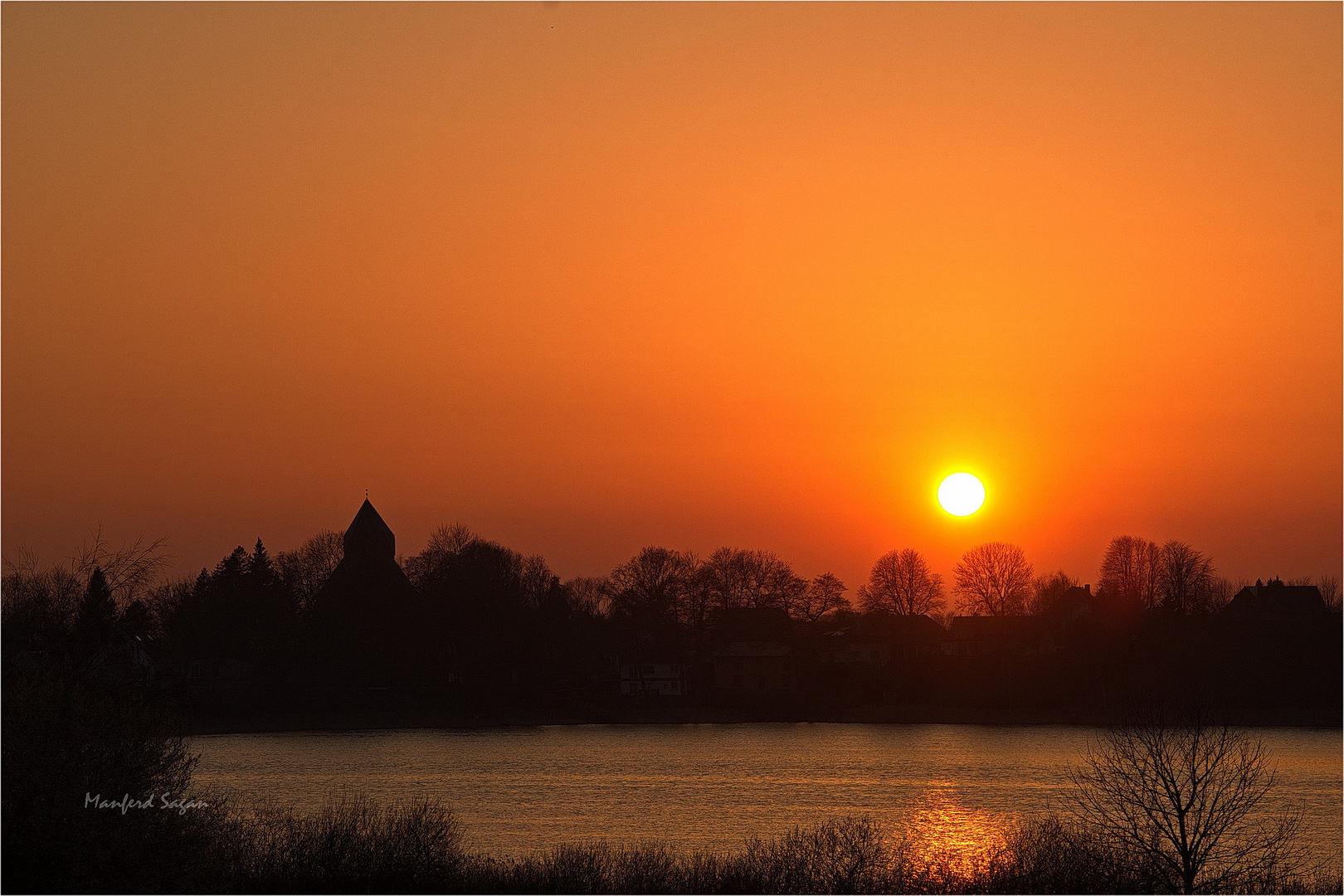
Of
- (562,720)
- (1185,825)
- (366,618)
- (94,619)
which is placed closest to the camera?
(94,619)

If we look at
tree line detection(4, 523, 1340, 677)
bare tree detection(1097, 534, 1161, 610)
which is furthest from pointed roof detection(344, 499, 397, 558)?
bare tree detection(1097, 534, 1161, 610)

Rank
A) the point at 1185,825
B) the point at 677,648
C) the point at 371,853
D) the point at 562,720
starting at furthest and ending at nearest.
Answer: the point at 677,648
the point at 562,720
the point at 1185,825
the point at 371,853

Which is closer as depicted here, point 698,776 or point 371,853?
point 371,853

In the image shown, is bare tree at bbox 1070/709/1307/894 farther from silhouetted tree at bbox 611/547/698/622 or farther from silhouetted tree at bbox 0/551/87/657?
silhouetted tree at bbox 611/547/698/622

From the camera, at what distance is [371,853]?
26047 millimetres

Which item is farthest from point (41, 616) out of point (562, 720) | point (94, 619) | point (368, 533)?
point (368, 533)

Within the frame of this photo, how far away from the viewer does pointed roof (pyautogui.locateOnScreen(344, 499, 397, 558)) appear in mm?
123562

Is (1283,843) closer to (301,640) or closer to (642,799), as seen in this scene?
(642,799)

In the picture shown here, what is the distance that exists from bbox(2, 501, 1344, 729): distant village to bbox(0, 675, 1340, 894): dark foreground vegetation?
143ft

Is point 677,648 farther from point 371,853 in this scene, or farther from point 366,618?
point 371,853

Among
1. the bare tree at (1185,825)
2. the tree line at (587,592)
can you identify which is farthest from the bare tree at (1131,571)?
the bare tree at (1185,825)

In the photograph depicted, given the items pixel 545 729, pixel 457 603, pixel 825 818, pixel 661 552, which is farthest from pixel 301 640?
pixel 825 818

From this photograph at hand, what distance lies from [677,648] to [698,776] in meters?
54.9

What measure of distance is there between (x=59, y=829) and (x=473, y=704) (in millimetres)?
65685
